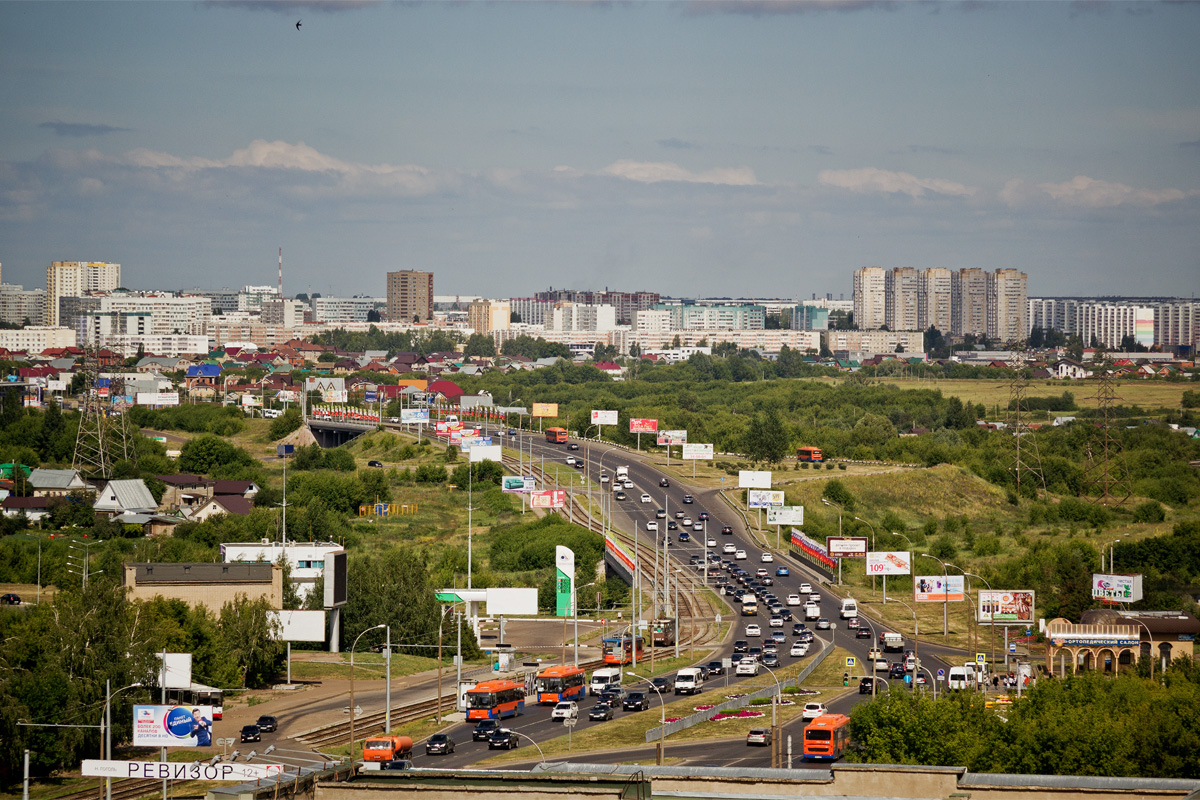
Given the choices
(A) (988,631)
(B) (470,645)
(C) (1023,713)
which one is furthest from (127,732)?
(A) (988,631)

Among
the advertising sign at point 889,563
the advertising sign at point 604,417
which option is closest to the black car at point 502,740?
the advertising sign at point 889,563

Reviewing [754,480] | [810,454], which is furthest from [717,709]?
[810,454]

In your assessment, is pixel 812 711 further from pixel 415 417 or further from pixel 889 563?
pixel 415 417

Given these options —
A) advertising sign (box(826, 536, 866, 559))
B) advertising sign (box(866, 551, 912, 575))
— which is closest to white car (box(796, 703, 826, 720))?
advertising sign (box(866, 551, 912, 575))

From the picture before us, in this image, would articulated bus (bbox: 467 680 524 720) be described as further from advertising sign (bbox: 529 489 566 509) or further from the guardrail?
advertising sign (bbox: 529 489 566 509)

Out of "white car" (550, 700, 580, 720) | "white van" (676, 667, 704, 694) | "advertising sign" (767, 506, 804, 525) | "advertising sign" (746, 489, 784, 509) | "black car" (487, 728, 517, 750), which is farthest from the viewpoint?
"advertising sign" (746, 489, 784, 509)

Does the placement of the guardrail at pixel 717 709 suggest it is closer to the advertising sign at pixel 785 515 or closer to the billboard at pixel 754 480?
the advertising sign at pixel 785 515
